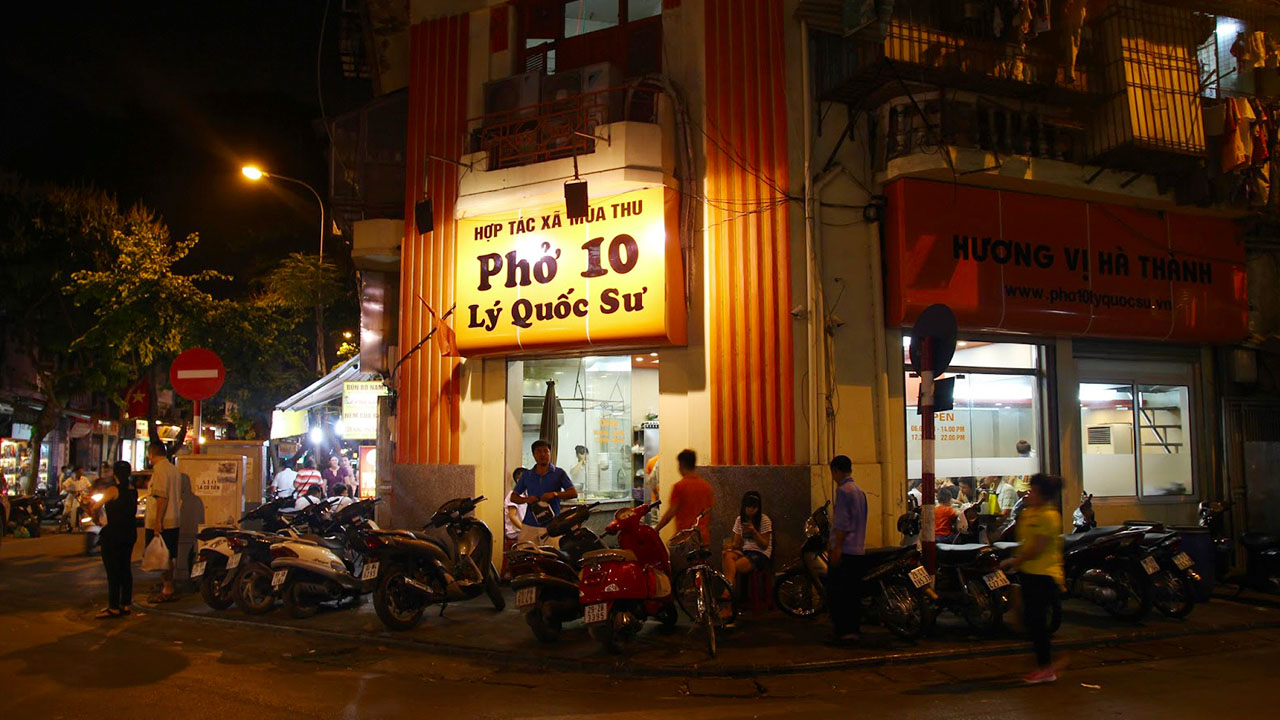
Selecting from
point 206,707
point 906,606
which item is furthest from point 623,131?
point 206,707

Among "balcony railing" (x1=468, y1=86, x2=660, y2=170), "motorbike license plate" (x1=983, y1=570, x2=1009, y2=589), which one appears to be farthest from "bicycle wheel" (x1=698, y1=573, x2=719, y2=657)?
"balcony railing" (x1=468, y1=86, x2=660, y2=170)

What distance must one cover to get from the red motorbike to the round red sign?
6597 millimetres

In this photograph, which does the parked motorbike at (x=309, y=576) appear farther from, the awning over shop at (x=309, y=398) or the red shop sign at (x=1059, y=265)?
the awning over shop at (x=309, y=398)

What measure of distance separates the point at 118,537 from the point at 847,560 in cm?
862

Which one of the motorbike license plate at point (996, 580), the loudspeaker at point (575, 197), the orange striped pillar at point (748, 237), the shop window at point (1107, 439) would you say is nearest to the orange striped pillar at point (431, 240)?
the loudspeaker at point (575, 197)

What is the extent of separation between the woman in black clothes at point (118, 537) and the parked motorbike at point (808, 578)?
25.7 feet

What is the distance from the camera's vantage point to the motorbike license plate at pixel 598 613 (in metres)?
7.79

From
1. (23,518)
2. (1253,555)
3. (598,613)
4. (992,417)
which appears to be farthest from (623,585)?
(23,518)

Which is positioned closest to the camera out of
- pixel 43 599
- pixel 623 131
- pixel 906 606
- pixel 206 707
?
pixel 206 707

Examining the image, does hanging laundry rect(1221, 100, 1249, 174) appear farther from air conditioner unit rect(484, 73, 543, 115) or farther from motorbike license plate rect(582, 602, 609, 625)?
motorbike license plate rect(582, 602, 609, 625)

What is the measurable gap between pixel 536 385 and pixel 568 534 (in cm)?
518

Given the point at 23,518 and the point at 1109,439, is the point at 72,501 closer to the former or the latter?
the point at 23,518

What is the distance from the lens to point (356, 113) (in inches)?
553

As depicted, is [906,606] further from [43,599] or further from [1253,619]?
[43,599]
